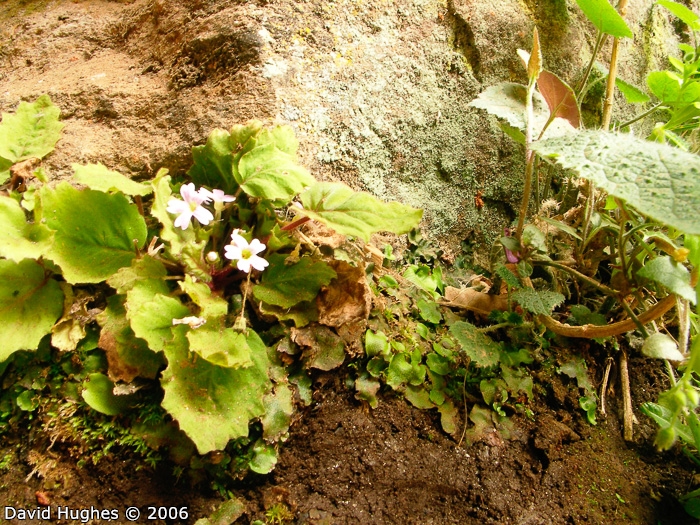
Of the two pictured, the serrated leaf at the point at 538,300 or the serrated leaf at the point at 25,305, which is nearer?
the serrated leaf at the point at 25,305

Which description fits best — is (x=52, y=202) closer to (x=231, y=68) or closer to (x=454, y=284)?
(x=231, y=68)

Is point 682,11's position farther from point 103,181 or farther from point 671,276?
point 103,181

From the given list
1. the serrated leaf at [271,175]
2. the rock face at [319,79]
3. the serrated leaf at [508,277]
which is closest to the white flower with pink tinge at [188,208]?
the serrated leaf at [271,175]

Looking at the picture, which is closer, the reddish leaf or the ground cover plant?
the ground cover plant

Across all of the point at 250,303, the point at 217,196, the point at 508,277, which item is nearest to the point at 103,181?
the point at 217,196

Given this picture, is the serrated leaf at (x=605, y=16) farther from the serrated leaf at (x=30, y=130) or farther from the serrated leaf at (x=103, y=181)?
the serrated leaf at (x=30, y=130)

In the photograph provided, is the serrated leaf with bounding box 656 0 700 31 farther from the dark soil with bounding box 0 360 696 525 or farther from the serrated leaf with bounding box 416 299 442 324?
the dark soil with bounding box 0 360 696 525

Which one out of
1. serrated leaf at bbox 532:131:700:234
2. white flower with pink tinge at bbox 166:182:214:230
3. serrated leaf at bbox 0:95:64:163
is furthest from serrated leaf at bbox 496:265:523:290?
serrated leaf at bbox 0:95:64:163
